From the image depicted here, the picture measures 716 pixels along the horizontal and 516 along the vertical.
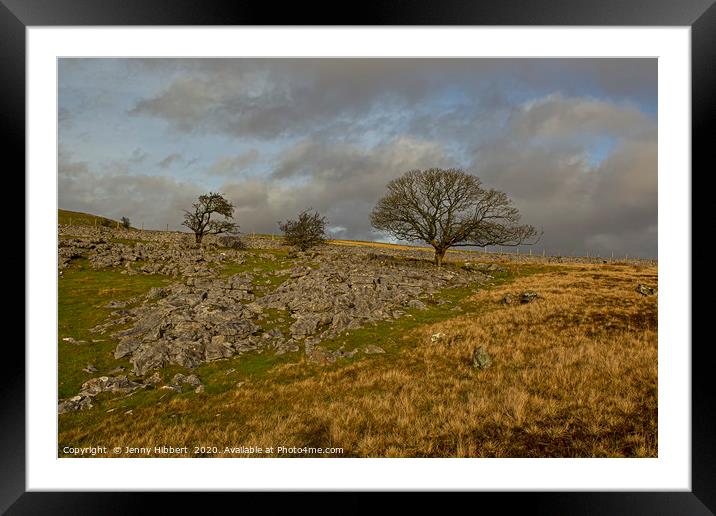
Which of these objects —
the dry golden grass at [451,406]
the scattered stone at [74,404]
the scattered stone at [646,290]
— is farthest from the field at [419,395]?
the scattered stone at [646,290]

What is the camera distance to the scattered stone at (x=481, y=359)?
6.91 meters

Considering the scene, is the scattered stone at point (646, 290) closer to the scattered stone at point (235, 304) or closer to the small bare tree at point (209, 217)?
the scattered stone at point (235, 304)

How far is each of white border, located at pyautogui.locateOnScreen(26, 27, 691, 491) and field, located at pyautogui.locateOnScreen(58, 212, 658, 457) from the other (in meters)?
0.25

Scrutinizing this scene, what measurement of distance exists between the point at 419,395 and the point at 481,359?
2236 mm

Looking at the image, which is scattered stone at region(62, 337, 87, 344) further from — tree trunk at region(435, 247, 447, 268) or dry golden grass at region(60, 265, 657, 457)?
Answer: tree trunk at region(435, 247, 447, 268)

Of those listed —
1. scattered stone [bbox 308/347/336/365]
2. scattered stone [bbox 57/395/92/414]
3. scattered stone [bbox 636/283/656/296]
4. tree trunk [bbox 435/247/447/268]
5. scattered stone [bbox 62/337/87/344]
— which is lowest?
scattered stone [bbox 57/395/92/414]

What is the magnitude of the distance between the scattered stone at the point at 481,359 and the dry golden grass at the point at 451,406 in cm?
18

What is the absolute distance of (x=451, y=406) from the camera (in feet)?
17.1

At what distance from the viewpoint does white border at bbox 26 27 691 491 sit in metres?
4.20

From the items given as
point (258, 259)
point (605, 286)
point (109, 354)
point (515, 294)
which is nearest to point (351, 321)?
point (109, 354)

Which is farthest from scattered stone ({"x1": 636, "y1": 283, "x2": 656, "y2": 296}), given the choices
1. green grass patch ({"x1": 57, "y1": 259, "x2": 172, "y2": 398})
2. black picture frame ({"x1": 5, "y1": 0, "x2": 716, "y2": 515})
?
green grass patch ({"x1": 57, "y1": 259, "x2": 172, "y2": 398})
